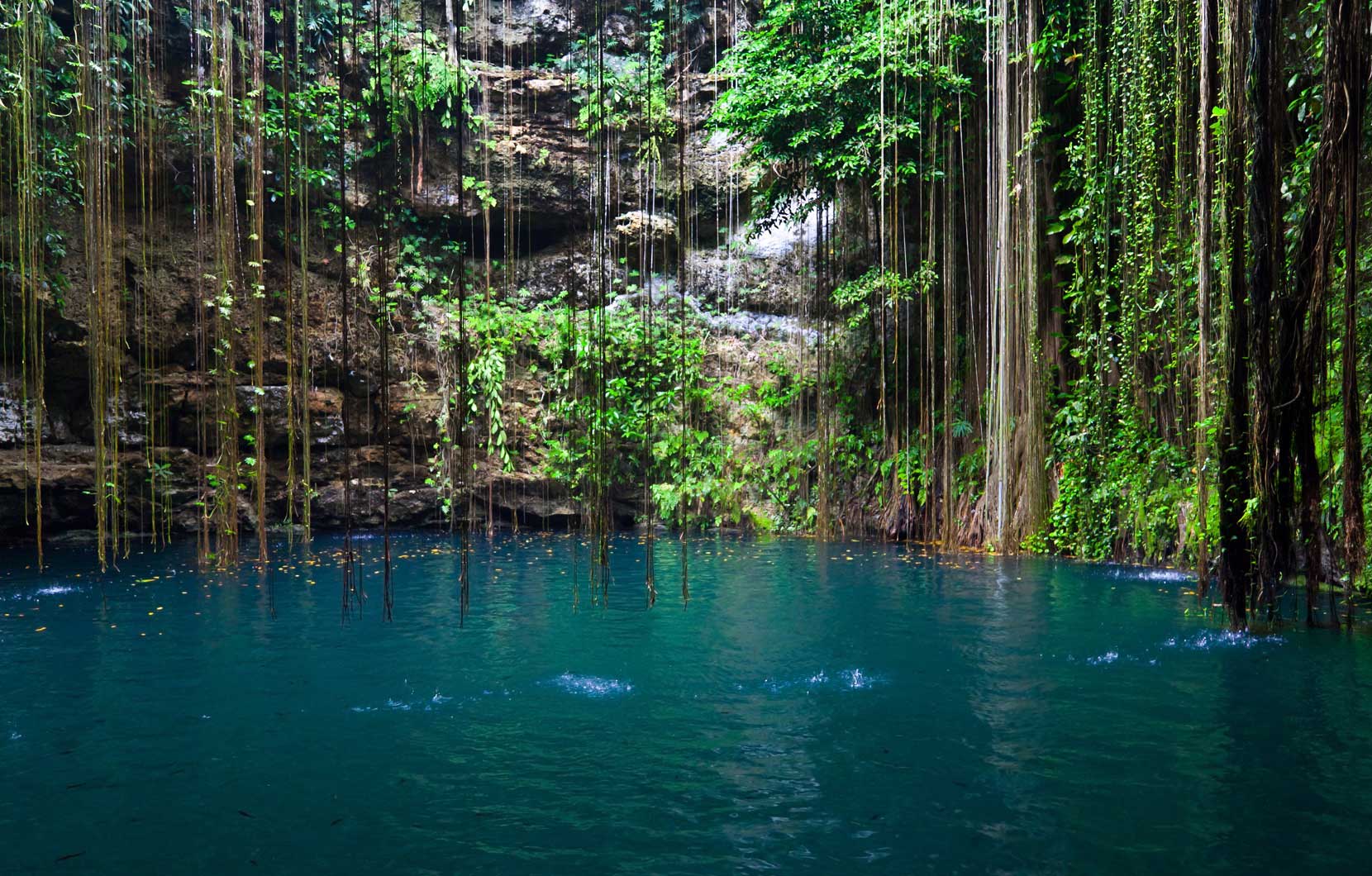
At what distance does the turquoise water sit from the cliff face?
163 inches

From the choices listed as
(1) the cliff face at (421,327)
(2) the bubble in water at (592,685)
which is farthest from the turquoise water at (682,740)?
(1) the cliff face at (421,327)

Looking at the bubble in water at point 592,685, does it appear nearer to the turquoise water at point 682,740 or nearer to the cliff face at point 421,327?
the turquoise water at point 682,740

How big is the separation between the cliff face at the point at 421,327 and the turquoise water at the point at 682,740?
413 cm

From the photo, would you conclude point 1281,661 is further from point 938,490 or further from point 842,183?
point 842,183

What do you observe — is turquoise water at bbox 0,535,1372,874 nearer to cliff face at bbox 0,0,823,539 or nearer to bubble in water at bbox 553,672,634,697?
bubble in water at bbox 553,672,634,697

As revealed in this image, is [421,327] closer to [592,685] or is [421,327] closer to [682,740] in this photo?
Result: [592,685]

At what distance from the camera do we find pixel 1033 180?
7.36 meters

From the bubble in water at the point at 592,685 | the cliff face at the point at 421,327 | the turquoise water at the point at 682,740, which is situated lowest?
the bubble in water at the point at 592,685

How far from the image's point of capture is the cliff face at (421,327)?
28.9ft

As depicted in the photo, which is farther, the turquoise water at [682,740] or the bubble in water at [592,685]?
the bubble in water at [592,685]

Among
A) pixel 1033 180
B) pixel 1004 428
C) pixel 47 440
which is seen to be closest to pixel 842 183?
pixel 1033 180

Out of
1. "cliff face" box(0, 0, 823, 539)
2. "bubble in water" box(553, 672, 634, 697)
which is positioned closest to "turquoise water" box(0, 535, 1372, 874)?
"bubble in water" box(553, 672, 634, 697)

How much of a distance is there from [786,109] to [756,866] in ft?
25.5

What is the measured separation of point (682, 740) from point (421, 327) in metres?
8.57
